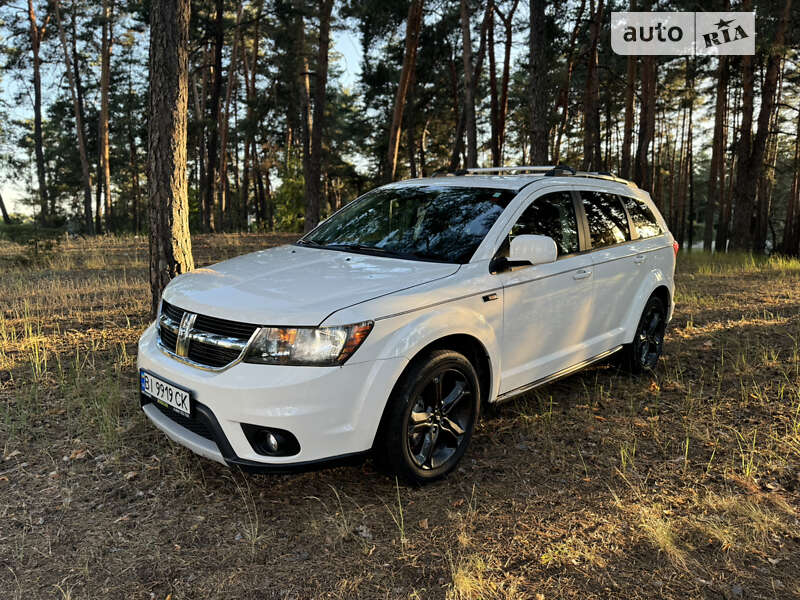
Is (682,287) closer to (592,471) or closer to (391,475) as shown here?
(592,471)

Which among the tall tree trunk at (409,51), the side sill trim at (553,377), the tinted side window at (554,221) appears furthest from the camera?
the tall tree trunk at (409,51)

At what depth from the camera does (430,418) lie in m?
3.44

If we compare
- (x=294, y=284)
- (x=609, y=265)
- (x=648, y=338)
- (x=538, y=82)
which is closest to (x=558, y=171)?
(x=609, y=265)

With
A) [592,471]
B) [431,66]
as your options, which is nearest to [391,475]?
[592,471]

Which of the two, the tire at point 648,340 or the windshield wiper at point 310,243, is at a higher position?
the windshield wiper at point 310,243

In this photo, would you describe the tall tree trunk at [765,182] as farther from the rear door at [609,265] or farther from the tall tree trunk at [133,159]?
the tall tree trunk at [133,159]

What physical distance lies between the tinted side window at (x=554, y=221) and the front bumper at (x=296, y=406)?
1.58 metres

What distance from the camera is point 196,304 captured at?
3291mm

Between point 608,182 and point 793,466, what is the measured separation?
2.62 m

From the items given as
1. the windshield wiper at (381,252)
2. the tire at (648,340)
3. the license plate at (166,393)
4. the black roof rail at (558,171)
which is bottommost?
the tire at (648,340)

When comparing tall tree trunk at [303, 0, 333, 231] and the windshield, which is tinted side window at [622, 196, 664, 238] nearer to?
the windshield

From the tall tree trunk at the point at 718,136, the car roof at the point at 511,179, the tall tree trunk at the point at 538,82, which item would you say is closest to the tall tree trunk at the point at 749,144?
the tall tree trunk at the point at 718,136

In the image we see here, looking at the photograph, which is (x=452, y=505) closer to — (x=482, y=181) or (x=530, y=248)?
(x=530, y=248)

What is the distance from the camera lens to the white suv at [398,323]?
2.94 m
